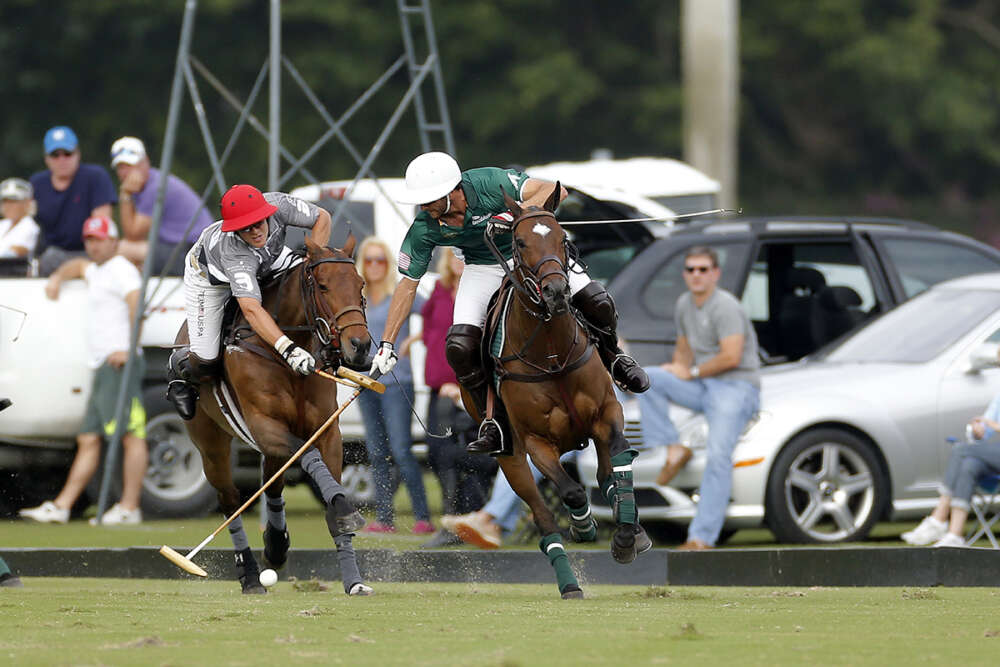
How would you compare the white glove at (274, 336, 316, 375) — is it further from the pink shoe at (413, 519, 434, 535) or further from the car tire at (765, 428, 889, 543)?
the car tire at (765, 428, 889, 543)

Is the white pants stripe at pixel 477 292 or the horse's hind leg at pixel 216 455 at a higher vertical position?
the white pants stripe at pixel 477 292

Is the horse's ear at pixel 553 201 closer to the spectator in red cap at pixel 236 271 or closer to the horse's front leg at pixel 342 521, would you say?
the spectator in red cap at pixel 236 271

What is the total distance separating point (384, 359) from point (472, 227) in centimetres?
85

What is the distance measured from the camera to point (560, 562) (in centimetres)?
1093

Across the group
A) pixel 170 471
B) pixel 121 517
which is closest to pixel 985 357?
pixel 170 471

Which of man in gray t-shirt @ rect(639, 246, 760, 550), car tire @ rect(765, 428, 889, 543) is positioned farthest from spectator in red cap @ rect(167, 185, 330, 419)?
car tire @ rect(765, 428, 889, 543)

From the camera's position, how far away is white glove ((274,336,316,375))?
1087cm

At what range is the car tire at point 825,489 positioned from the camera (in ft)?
44.1

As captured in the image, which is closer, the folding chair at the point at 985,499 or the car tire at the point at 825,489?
the folding chair at the point at 985,499

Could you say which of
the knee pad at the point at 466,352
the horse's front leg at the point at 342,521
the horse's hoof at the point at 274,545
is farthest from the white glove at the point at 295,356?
the horse's hoof at the point at 274,545

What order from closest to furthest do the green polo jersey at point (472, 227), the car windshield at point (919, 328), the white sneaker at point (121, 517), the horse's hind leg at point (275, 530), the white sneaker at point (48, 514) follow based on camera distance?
the green polo jersey at point (472, 227)
the horse's hind leg at point (275, 530)
the car windshield at point (919, 328)
the white sneaker at point (121, 517)
the white sneaker at point (48, 514)

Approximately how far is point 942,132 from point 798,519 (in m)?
24.2

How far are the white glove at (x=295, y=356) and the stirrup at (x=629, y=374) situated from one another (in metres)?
1.65

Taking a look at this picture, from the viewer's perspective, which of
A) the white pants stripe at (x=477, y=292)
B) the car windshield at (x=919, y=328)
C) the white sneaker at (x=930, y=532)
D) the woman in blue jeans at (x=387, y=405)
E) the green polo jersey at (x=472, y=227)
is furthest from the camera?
the woman in blue jeans at (x=387, y=405)
